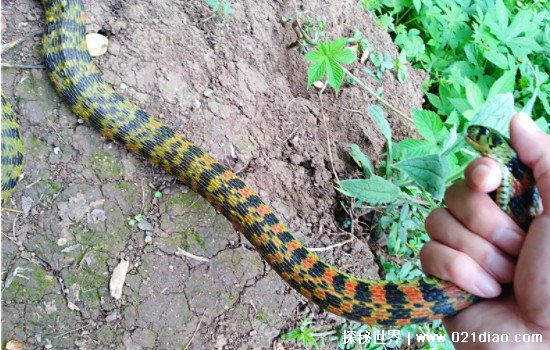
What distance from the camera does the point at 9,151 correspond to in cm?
337

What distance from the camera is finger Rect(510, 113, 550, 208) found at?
2488 mm

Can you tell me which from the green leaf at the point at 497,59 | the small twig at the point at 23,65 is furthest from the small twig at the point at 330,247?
the small twig at the point at 23,65

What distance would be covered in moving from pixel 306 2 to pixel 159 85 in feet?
5.33

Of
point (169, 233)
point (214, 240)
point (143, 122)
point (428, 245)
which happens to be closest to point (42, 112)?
point (143, 122)

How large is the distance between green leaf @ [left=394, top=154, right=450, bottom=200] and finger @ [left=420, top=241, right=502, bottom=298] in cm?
34

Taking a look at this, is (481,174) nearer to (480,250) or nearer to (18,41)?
(480,250)

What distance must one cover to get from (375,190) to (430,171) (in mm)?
542

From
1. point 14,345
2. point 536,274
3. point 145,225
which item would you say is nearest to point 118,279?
point 145,225

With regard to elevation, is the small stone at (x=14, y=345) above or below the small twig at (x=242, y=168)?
below

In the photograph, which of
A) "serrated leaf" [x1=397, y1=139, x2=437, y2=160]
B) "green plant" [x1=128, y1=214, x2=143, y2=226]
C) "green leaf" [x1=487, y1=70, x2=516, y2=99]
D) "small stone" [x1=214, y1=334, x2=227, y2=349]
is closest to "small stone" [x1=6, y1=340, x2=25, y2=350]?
"green plant" [x1=128, y1=214, x2=143, y2=226]

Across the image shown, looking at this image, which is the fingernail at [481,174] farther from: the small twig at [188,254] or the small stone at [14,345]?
the small stone at [14,345]

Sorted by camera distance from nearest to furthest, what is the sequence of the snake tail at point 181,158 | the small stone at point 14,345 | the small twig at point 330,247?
the small stone at point 14,345
the snake tail at point 181,158
the small twig at point 330,247

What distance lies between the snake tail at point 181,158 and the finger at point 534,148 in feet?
3.99

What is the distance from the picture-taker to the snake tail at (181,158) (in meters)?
3.41
